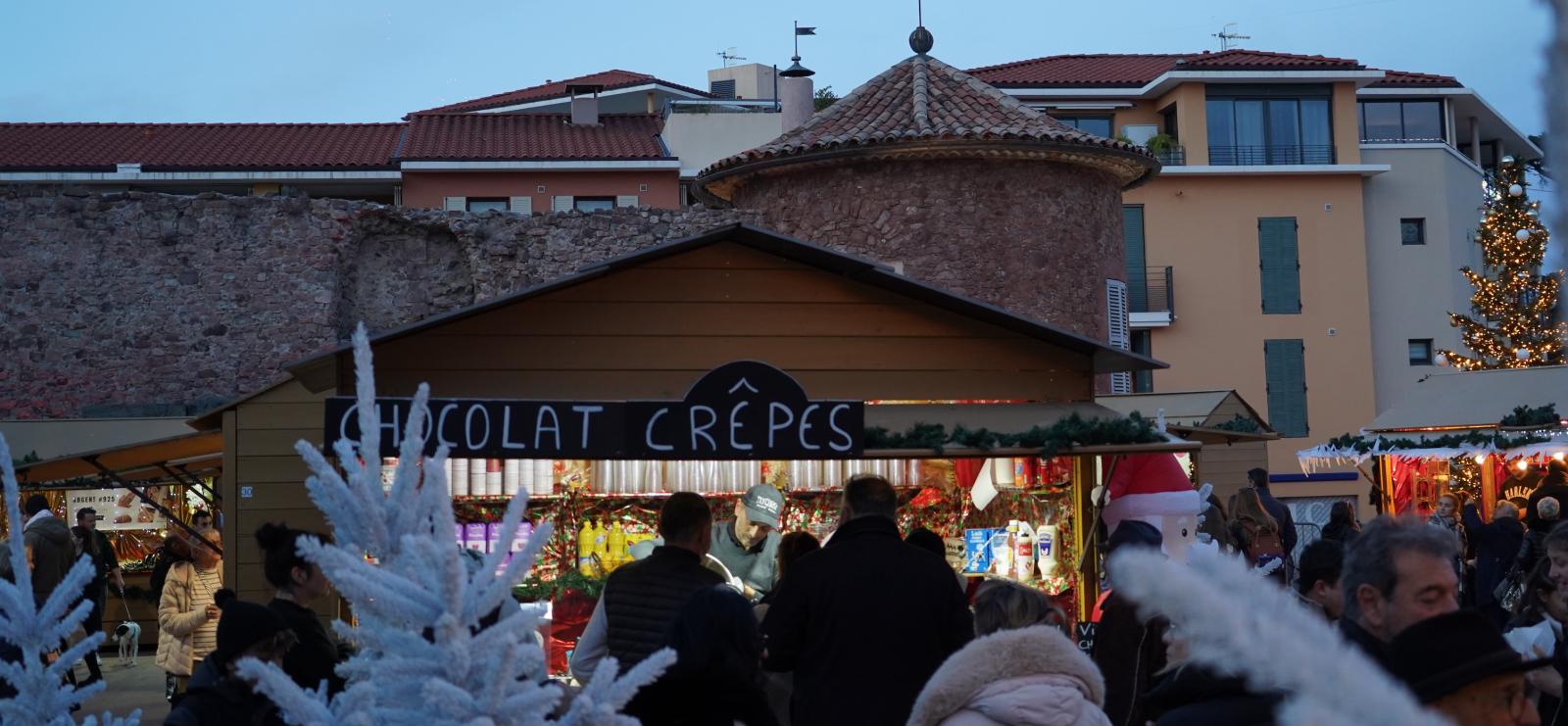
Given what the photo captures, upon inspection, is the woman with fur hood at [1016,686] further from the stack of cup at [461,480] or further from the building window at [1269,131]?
the building window at [1269,131]

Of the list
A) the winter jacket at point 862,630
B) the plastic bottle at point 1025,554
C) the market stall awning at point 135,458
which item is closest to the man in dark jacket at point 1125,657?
the winter jacket at point 862,630

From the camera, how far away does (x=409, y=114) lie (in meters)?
33.7

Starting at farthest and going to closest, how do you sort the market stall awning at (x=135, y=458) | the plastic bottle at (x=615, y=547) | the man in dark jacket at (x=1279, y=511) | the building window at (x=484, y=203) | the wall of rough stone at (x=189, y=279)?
the building window at (x=484, y=203), the wall of rough stone at (x=189, y=279), the man in dark jacket at (x=1279, y=511), the market stall awning at (x=135, y=458), the plastic bottle at (x=615, y=547)

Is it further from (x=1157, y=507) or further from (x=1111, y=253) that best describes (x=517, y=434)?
(x=1111, y=253)

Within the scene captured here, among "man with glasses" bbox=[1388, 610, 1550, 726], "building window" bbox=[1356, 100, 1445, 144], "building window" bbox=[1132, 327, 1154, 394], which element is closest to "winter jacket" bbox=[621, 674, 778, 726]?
"man with glasses" bbox=[1388, 610, 1550, 726]

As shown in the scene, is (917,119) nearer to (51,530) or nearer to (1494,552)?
(1494,552)

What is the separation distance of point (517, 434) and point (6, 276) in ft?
50.5

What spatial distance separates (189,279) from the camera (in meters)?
18.7

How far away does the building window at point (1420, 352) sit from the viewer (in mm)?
32719

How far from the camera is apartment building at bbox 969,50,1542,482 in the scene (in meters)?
31.5

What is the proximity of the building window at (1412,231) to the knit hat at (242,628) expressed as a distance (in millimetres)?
33311

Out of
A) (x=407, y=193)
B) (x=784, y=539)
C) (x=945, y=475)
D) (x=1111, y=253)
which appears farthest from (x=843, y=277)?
(x=407, y=193)

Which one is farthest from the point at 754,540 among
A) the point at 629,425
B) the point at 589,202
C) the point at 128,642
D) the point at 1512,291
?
the point at 589,202

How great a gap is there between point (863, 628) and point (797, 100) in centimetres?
1507
